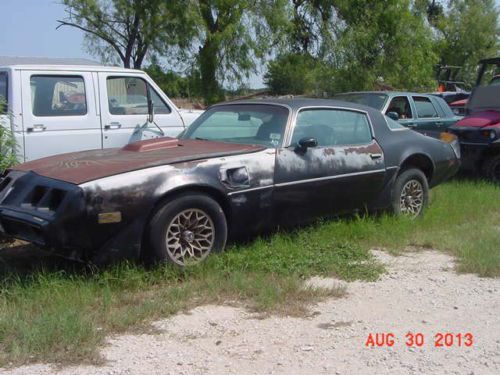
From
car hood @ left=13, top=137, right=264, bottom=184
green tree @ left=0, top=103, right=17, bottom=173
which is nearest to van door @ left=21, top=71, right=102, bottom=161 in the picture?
green tree @ left=0, top=103, right=17, bottom=173

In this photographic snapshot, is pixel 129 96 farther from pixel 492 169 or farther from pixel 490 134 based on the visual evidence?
pixel 492 169

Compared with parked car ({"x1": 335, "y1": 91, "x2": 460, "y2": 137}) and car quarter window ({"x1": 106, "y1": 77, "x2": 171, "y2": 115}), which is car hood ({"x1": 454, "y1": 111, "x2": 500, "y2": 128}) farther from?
car quarter window ({"x1": 106, "y1": 77, "x2": 171, "y2": 115})

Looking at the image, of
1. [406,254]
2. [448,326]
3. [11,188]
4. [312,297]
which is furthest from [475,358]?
[11,188]

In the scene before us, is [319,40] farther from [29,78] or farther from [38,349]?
[38,349]

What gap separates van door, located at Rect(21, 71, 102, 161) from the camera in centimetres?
709

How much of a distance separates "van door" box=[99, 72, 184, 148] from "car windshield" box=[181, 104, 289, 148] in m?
1.50

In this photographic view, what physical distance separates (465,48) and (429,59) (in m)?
14.8

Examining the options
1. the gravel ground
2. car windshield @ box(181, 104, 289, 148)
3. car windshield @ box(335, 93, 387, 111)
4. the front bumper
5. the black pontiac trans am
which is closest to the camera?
the gravel ground

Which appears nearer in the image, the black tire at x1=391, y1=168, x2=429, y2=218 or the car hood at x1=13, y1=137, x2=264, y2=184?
the car hood at x1=13, y1=137, x2=264, y2=184

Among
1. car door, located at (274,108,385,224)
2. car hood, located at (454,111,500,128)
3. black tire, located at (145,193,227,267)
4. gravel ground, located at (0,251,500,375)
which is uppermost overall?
car hood, located at (454,111,500,128)

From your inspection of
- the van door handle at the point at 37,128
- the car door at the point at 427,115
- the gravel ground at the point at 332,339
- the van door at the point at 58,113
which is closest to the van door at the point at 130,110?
the van door at the point at 58,113

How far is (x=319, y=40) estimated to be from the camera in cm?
1958

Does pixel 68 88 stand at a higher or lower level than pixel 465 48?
lower

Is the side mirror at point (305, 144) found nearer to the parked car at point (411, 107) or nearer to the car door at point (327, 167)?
the car door at point (327, 167)
